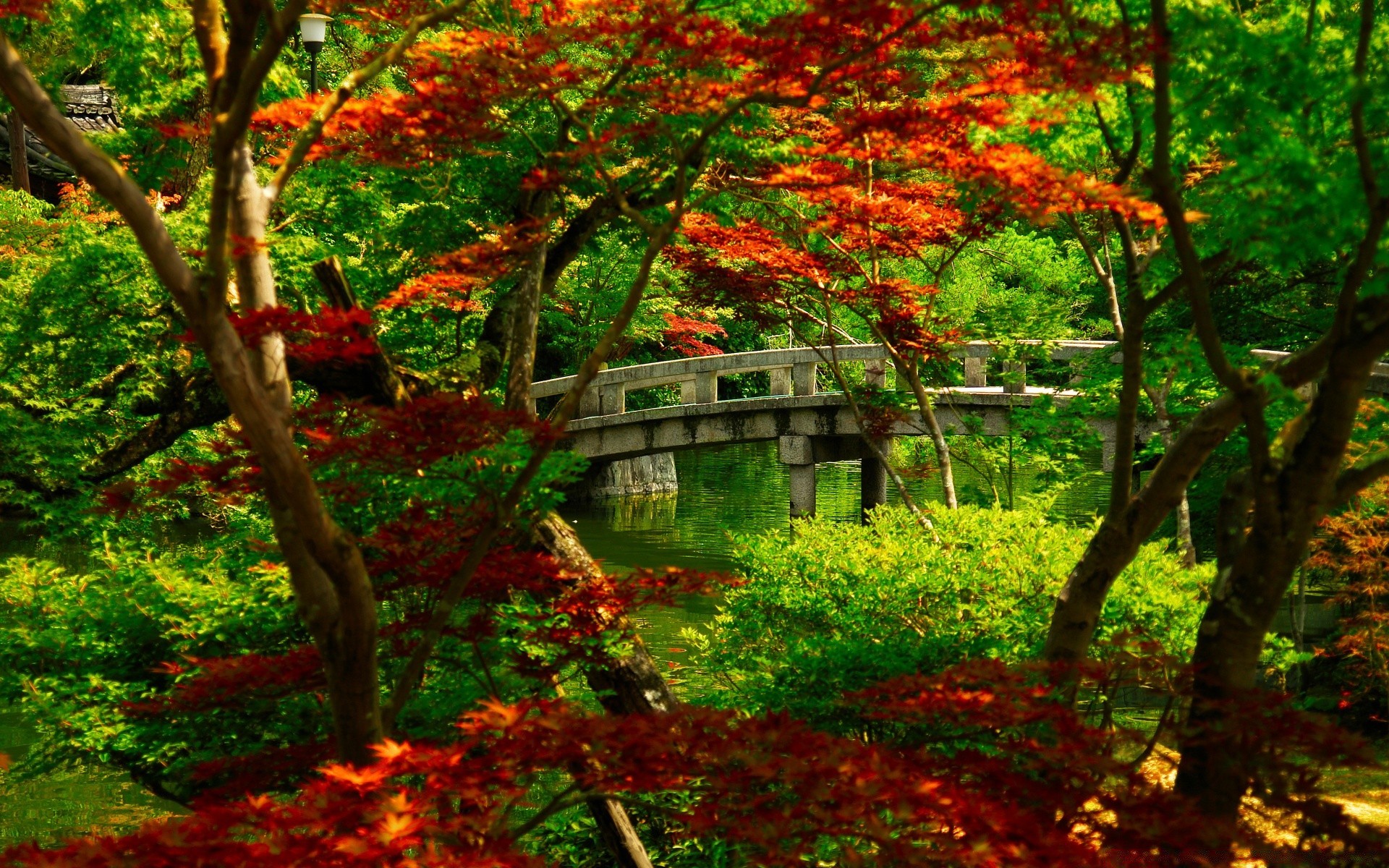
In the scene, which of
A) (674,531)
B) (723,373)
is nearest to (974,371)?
(723,373)

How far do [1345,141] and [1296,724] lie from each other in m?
2.27

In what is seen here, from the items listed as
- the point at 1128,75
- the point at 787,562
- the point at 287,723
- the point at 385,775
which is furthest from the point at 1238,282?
the point at 385,775

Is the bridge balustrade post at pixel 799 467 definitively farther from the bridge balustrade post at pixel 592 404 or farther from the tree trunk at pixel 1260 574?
the tree trunk at pixel 1260 574

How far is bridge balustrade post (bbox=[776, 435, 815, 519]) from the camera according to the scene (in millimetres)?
15281

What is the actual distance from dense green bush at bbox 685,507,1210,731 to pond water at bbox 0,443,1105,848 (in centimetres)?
48

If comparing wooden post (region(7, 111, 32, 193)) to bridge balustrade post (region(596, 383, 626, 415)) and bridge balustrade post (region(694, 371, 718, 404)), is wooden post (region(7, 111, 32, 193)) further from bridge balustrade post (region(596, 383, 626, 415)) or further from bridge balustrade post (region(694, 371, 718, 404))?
bridge balustrade post (region(694, 371, 718, 404))

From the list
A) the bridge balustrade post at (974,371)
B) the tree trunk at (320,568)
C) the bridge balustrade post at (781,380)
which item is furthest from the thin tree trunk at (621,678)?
the bridge balustrade post at (781,380)

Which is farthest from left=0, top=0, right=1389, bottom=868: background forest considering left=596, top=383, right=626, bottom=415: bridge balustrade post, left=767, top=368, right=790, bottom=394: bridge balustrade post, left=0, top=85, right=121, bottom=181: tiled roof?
left=0, top=85, right=121, bottom=181: tiled roof

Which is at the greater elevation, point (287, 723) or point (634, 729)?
point (634, 729)

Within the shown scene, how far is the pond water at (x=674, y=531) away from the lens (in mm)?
9023

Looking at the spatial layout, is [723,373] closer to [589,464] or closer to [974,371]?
[974,371]

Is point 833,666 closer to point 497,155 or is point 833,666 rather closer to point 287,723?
point 287,723

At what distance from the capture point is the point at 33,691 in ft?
18.9

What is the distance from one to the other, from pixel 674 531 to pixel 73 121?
11.8 m
